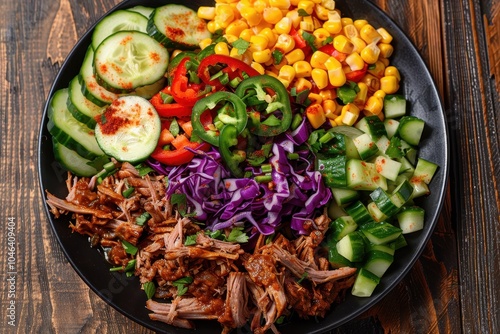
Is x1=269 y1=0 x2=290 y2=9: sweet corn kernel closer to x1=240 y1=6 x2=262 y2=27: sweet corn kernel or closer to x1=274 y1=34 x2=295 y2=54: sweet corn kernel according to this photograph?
x1=240 y1=6 x2=262 y2=27: sweet corn kernel

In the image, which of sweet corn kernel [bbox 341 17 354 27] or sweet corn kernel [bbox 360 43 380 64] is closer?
sweet corn kernel [bbox 360 43 380 64]

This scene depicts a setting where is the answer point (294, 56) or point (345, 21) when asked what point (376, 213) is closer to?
point (294, 56)

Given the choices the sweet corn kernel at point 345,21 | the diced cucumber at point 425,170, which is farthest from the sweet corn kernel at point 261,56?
the diced cucumber at point 425,170

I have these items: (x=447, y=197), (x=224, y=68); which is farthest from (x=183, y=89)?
(x=447, y=197)

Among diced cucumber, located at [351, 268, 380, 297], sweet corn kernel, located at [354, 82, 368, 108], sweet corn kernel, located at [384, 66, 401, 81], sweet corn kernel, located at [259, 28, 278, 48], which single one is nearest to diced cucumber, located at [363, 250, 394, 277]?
diced cucumber, located at [351, 268, 380, 297]

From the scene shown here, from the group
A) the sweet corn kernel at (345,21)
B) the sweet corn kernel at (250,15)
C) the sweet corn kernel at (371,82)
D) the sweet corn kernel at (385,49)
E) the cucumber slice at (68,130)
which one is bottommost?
the cucumber slice at (68,130)

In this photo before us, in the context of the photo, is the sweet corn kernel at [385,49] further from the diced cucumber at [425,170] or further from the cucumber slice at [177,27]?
the cucumber slice at [177,27]

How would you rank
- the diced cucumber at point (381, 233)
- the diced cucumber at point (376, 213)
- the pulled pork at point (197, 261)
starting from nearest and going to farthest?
the pulled pork at point (197, 261)
the diced cucumber at point (381, 233)
the diced cucumber at point (376, 213)

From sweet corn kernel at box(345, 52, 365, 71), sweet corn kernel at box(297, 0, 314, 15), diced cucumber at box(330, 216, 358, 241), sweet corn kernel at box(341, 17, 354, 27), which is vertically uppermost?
sweet corn kernel at box(297, 0, 314, 15)
